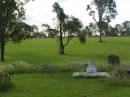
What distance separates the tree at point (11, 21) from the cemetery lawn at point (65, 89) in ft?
122

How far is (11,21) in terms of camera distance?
71.0 meters

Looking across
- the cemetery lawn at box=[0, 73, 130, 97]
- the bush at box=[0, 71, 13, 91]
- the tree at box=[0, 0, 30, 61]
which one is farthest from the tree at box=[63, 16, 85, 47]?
the bush at box=[0, 71, 13, 91]

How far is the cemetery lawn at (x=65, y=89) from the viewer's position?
78.0 feet

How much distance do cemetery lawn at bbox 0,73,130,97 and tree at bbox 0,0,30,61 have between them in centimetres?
3732

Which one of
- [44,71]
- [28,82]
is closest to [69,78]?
[28,82]

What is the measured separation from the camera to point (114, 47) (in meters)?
96.8

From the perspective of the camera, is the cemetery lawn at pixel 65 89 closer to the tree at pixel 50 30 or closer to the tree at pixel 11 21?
the tree at pixel 11 21

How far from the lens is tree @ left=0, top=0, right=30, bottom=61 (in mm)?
68125

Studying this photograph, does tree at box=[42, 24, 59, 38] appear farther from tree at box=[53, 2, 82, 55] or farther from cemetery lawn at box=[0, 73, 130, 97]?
Result: cemetery lawn at box=[0, 73, 130, 97]

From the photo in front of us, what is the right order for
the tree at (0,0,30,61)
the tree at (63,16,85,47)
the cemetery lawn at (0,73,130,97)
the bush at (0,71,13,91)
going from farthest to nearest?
the tree at (63,16,85,47) → the tree at (0,0,30,61) → the bush at (0,71,13,91) → the cemetery lawn at (0,73,130,97)

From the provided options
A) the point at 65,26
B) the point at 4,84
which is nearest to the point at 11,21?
the point at 65,26

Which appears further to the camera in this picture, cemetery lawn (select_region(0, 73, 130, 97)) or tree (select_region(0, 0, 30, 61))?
tree (select_region(0, 0, 30, 61))

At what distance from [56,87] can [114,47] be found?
70.2m

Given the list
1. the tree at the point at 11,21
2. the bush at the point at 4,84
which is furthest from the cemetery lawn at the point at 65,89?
the tree at the point at 11,21
